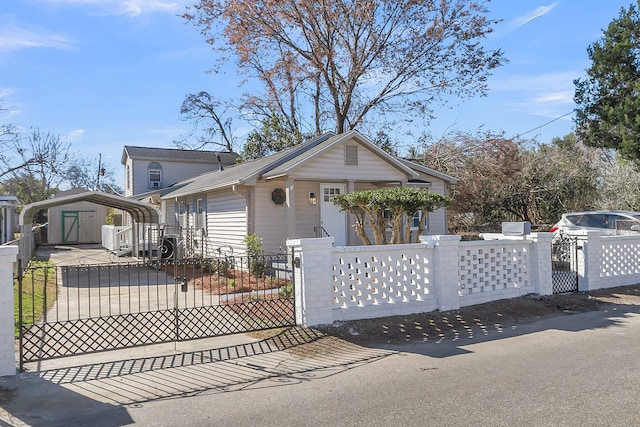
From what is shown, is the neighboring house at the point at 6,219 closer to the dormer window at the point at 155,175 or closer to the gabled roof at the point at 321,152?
the dormer window at the point at 155,175

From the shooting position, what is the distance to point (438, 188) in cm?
1855

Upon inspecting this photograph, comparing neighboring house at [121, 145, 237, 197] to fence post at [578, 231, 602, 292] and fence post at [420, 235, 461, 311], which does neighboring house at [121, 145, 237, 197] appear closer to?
fence post at [578, 231, 602, 292]

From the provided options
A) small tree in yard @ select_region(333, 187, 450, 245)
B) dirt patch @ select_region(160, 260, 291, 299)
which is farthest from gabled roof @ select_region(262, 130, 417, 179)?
small tree in yard @ select_region(333, 187, 450, 245)

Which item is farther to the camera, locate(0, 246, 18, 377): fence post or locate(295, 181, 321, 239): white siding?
locate(295, 181, 321, 239): white siding

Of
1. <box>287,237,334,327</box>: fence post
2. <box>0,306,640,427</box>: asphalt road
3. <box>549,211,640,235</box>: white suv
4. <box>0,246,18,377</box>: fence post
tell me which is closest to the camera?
<box>0,306,640,427</box>: asphalt road

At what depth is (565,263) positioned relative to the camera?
32.7 ft

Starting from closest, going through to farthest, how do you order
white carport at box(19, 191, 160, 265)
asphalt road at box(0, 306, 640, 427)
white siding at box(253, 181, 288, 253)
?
asphalt road at box(0, 306, 640, 427) < white carport at box(19, 191, 160, 265) < white siding at box(253, 181, 288, 253)

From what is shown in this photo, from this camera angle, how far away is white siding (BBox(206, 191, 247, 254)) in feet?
45.4

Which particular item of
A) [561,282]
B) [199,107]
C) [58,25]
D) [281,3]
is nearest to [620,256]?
[561,282]

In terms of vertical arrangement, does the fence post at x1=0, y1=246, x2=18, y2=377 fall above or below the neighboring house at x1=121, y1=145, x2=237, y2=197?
below

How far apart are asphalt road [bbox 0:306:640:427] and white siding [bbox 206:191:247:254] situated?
789 cm

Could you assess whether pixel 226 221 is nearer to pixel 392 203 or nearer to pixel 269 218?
pixel 269 218

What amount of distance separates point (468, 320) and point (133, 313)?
5498mm

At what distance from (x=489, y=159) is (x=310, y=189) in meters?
13.4
